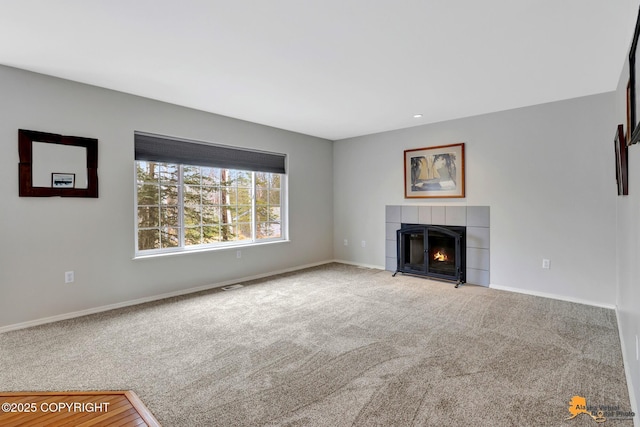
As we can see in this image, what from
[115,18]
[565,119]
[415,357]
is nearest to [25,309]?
[115,18]

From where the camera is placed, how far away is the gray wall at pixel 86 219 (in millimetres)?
3037

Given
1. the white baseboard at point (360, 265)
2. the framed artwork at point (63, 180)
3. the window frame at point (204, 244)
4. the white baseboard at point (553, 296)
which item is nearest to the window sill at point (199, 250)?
the window frame at point (204, 244)

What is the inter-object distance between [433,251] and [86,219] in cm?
459

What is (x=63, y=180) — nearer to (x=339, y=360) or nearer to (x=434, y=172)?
(x=339, y=360)

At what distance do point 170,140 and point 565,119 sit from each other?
15.9 feet

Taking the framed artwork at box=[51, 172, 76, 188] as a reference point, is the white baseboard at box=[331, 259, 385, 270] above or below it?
below

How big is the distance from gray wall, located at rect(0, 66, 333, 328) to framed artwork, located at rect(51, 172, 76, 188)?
0.49 ft

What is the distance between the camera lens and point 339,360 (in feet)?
8.12

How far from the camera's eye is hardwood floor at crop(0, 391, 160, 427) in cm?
180

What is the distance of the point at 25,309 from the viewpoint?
312cm

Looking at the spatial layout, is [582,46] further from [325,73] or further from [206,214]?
[206,214]

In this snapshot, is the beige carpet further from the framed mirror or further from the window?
the framed mirror

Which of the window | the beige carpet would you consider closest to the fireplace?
the beige carpet

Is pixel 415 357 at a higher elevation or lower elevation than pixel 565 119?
lower
